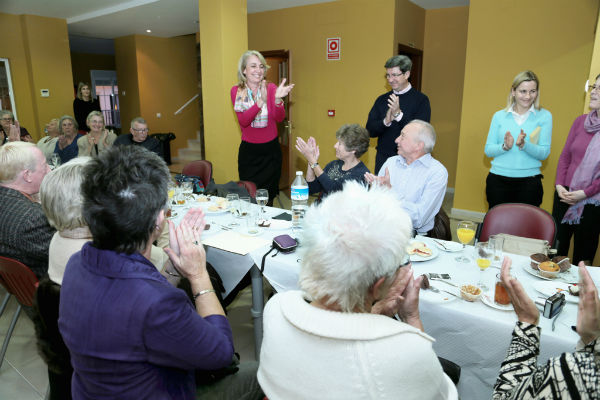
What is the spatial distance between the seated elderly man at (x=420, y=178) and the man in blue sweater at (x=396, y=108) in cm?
129

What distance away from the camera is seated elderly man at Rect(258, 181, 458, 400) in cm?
87

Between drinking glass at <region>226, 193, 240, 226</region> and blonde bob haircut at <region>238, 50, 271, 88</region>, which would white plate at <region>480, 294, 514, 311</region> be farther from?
blonde bob haircut at <region>238, 50, 271, 88</region>

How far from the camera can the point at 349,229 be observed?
97 cm

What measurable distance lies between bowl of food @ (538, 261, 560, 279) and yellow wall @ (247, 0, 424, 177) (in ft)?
15.0

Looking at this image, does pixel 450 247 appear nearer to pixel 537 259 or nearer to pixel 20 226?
pixel 537 259

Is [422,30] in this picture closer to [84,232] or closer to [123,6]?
[123,6]

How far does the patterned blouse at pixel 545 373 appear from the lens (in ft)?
2.80

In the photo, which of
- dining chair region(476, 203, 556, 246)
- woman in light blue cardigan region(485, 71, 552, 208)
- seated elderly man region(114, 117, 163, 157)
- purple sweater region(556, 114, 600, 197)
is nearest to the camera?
dining chair region(476, 203, 556, 246)

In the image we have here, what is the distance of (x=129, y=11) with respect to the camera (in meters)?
6.96

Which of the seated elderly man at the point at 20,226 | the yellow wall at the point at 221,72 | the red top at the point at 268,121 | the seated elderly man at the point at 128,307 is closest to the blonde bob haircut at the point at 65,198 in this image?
the seated elderly man at the point at 128,307

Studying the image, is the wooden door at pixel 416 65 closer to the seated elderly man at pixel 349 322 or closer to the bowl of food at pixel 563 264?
the bowl of food at pixel 563 264

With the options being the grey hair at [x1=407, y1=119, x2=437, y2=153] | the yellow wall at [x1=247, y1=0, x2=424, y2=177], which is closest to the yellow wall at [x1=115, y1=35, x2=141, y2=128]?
the yellow wall at [x1=247, y1=0, x2=424, y2=177]

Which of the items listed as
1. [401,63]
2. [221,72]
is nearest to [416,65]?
[401,63]

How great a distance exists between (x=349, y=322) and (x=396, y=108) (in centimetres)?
327
